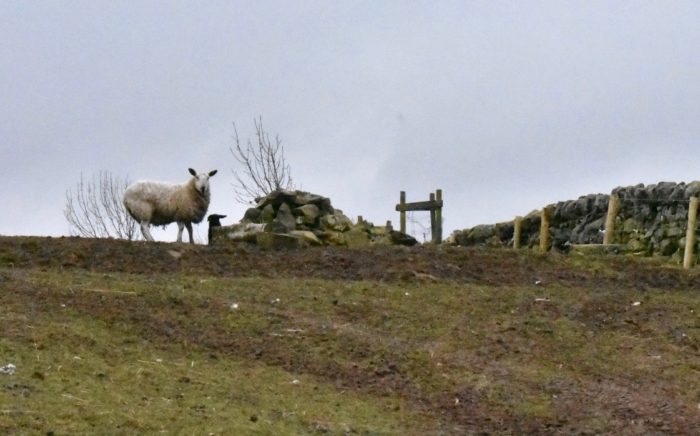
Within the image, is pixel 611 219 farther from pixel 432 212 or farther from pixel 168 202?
pixel 168 202

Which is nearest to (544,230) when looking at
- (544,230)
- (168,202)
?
(544,230)

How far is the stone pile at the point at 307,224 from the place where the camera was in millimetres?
22453

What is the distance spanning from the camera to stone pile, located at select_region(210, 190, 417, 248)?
22453 mm

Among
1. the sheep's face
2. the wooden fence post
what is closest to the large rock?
the sheep's face

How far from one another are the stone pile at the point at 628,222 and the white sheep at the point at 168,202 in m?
6.46

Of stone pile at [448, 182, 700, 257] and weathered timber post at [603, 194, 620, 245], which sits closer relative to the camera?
stone pile at [448, 182, 700, 257]

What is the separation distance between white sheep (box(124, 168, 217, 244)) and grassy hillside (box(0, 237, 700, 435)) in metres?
4.15

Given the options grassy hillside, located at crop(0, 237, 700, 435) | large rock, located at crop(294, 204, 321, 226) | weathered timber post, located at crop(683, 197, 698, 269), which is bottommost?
grassy hillside, located at crop(0, 237, 700, 435)

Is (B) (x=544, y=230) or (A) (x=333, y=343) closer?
(A) (x=333, y=343)

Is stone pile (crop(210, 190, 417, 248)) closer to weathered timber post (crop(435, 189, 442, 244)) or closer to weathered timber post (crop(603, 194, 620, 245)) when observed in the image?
weathered timber post (crop(435, 189, 442, 244))

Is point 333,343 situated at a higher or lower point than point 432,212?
lower

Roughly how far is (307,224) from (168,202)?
2.72 metres

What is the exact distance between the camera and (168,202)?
24.2 m

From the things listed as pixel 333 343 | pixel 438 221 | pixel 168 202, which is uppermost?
pixel 168 202
